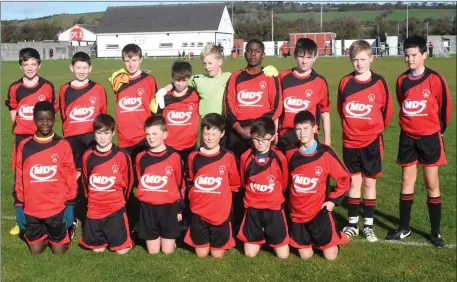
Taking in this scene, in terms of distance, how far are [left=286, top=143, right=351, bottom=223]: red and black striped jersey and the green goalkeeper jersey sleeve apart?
1037mm

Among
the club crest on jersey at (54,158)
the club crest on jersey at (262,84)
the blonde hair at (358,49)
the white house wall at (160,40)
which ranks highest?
the white house wall at (160,40)

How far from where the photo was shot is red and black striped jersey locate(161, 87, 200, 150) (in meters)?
5.40

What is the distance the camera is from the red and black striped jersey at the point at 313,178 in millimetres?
4711

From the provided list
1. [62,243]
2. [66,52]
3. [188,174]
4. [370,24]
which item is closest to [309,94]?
[188,174]

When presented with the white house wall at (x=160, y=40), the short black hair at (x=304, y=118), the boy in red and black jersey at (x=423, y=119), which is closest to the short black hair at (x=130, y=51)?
the short black hair at (x=304, y=118)

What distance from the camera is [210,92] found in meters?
5.39

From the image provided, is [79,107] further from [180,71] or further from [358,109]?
[358,109]

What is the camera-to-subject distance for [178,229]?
4984 millimetres

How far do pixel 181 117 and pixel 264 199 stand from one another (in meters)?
1.31

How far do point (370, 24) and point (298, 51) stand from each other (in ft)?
223

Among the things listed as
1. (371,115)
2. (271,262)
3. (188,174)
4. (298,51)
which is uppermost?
(298,51)

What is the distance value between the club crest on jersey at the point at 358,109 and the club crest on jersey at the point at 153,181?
1.94 m

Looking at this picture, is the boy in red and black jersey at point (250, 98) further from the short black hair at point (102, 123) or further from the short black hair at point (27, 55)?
the short black hair at point (27, 55)

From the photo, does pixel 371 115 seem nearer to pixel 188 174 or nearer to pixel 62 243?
pixel 188 174
